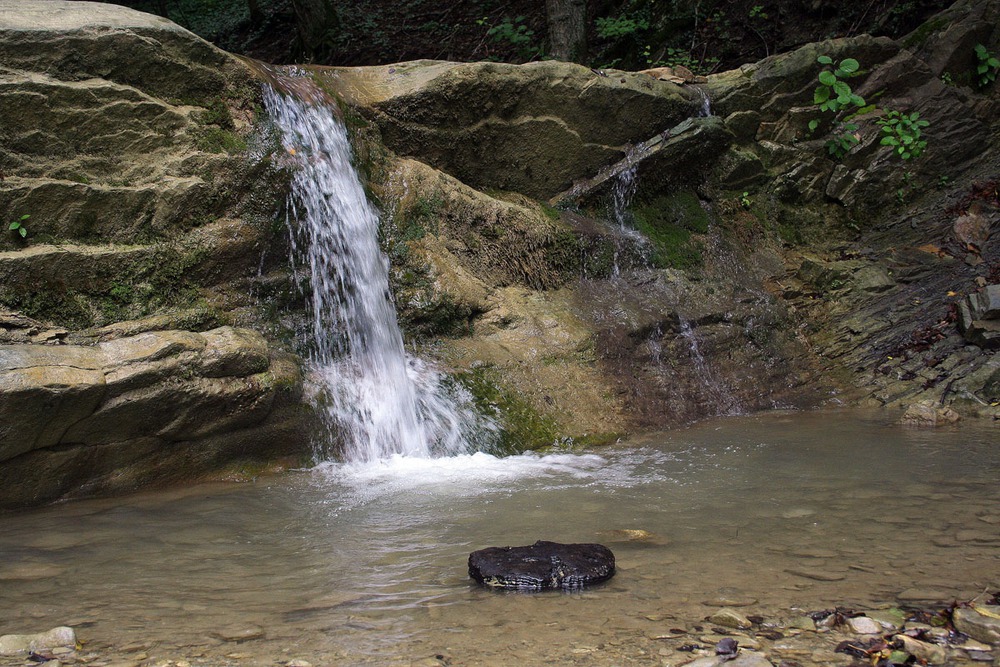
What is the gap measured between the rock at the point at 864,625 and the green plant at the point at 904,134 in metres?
6.88

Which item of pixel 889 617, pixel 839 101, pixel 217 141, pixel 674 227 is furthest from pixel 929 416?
pixel 217 141

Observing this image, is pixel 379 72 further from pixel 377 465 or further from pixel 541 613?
pixel 541 613

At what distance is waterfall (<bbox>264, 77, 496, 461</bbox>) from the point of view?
5.57 metres

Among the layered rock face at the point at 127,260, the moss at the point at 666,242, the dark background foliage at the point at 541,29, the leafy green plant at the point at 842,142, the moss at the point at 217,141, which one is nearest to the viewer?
the layered rock face at the point at 127,260

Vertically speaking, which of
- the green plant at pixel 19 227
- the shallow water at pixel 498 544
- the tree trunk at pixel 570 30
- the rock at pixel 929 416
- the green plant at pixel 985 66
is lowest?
the rock at pixel 929 416

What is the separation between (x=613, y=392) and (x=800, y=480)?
6.91 feet

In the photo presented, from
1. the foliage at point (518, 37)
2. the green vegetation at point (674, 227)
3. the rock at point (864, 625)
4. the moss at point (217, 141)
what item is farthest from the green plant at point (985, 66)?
the rock at point (864, 625)

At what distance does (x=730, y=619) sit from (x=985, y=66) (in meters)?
8.75

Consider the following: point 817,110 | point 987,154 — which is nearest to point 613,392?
point 817,110

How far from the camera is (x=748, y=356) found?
7074 millimetres

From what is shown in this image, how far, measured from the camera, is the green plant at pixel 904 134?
796cm

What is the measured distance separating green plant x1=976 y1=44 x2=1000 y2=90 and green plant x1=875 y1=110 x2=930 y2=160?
1071 mm

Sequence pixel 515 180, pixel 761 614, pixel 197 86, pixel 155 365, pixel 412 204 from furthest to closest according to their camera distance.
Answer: pixel 515 180 → pixel 412 204 → pixel 197 86 → pixel 155 365 → pixel 761 614

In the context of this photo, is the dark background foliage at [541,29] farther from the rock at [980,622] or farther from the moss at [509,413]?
the rock at [980,622]
